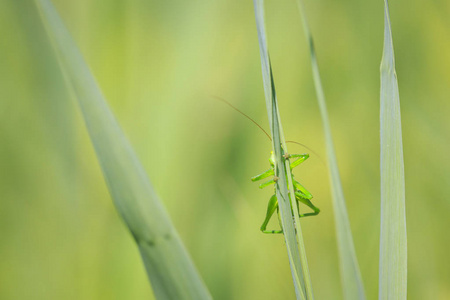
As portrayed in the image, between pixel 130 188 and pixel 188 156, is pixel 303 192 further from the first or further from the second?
pixel 130 188

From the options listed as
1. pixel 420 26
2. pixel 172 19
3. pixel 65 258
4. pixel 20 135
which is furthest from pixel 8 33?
pixel 420 26

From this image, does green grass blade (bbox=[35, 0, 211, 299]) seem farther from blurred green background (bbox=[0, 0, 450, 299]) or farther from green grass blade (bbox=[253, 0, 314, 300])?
blurred green background (bbox=[0, 0, 450, 299])

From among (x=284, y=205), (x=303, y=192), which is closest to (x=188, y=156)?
(x=303, y=192)

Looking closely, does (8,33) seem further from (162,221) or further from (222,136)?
(162,221)

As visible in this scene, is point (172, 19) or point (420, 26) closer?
point (172, 19)

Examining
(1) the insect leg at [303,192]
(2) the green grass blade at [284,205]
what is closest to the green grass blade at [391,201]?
(2) the green grass blade at [284,205]

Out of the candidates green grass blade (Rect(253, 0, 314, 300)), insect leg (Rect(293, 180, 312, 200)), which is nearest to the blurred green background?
insect leg (Rect(293, 180, 312, 200))
